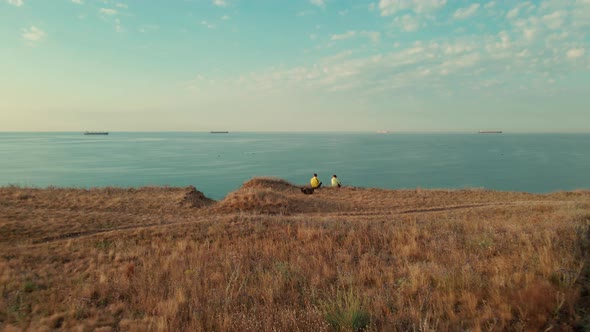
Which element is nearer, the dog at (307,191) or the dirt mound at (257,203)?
the dirt mound at (257,203)

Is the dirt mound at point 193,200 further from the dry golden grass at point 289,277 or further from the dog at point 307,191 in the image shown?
the dog at point 307,191

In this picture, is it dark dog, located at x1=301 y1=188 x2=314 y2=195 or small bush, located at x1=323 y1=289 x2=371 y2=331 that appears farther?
dark dog, located at x1=301 y1=188 x2=314 y2=195

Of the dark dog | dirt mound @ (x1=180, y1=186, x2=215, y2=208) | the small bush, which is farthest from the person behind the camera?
the dark dog

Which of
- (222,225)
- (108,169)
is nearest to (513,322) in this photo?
(222,225)

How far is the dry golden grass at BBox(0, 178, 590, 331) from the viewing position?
14.4ft

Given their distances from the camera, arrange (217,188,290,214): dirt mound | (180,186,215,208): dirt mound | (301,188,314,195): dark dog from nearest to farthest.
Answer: (217,188,290,214): dirt mound
(180,186,215,208): dirt mound
(301,188,314,195): dark dog

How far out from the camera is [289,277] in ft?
20.6

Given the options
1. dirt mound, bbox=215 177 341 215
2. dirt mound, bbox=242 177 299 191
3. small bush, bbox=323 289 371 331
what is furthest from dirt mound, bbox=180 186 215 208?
small bush, bbox=323 289 371 331

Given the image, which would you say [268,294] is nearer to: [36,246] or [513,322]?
[513,322]

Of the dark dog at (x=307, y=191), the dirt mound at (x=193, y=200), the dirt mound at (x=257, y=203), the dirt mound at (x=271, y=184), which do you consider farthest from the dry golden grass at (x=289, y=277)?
the dirt mound at (x=271, y=184)

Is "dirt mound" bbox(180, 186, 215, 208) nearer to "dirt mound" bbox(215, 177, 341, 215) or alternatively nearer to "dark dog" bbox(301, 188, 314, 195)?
"dirt mound" bbox(215, 177, 341, 215)

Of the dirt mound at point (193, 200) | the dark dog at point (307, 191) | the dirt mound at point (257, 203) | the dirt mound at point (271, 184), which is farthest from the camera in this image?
the dirt mound at point (271, 184)

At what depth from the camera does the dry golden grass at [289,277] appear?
14.4 feet

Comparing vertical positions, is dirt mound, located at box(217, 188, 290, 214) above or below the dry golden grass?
below
